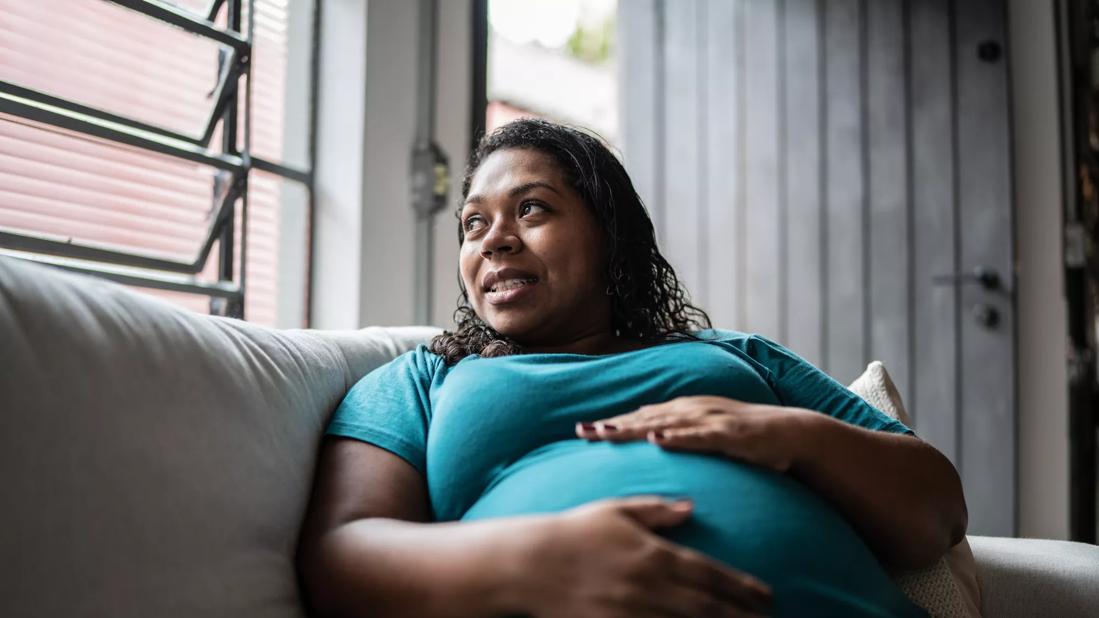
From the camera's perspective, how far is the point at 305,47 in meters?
1.97

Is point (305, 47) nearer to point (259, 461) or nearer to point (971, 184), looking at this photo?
point (259, 461)

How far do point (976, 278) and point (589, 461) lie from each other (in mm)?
1950

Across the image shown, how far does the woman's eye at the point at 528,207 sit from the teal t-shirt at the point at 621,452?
0.81ft

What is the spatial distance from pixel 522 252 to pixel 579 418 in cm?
31

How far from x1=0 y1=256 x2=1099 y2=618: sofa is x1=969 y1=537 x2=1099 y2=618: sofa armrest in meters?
0.99

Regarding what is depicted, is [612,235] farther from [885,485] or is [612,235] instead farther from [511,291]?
[885,485]

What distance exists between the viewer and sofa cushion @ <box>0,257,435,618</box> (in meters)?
0.67

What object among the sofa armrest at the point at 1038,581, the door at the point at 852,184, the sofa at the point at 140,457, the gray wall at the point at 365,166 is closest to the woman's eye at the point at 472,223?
the sofa at the point at 140,457

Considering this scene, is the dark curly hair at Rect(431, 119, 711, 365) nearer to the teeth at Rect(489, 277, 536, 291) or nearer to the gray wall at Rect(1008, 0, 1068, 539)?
the teeth at Rect(489, 277, 536, 291)

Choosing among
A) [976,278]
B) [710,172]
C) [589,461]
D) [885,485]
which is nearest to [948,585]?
[885,485]

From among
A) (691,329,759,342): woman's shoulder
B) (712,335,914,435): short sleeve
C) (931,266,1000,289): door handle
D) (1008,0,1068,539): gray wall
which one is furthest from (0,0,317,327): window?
(1008,0,1068,539): gray wall

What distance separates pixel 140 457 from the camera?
2.48 feet

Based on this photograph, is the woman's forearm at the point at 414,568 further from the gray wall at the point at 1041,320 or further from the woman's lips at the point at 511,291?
the gray wall at the point at 1041,320

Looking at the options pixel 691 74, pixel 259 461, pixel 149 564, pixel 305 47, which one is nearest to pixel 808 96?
pixel 691 74
